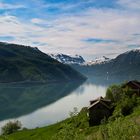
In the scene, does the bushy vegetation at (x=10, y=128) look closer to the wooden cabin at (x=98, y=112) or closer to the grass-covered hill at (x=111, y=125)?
the grass-covered hill at (x=111, y=125)

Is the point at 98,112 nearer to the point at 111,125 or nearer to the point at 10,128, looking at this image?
the point at 10,128

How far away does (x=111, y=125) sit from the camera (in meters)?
33.7

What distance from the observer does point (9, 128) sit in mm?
122062

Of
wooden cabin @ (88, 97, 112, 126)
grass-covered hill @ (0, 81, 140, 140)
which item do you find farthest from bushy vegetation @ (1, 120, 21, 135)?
wooden cabin @ (88, 97, 112, 126)

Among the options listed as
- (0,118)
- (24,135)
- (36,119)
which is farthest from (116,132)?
(0,118)

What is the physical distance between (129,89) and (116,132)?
76.5 meters

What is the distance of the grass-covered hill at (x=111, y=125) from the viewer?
99.5 ft

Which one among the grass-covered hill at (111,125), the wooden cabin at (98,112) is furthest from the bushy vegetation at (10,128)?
the wooden cabin at (98,112)

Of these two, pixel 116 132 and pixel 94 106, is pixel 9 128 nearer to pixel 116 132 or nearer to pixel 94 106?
pixel 94 106

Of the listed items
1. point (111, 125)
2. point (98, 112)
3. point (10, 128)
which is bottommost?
point (10, 128)

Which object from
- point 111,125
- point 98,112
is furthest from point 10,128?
point 111,125

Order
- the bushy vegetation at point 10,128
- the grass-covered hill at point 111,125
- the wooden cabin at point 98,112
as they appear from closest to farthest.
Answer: the grass-covered hill at point 111,125 → the wooden cabin at point 98,112 → the bushy vegetation at point 10,128

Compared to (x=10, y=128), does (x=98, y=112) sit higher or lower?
→ higher

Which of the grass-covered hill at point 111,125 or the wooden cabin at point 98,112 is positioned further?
the wooden cabin at point 98,112
